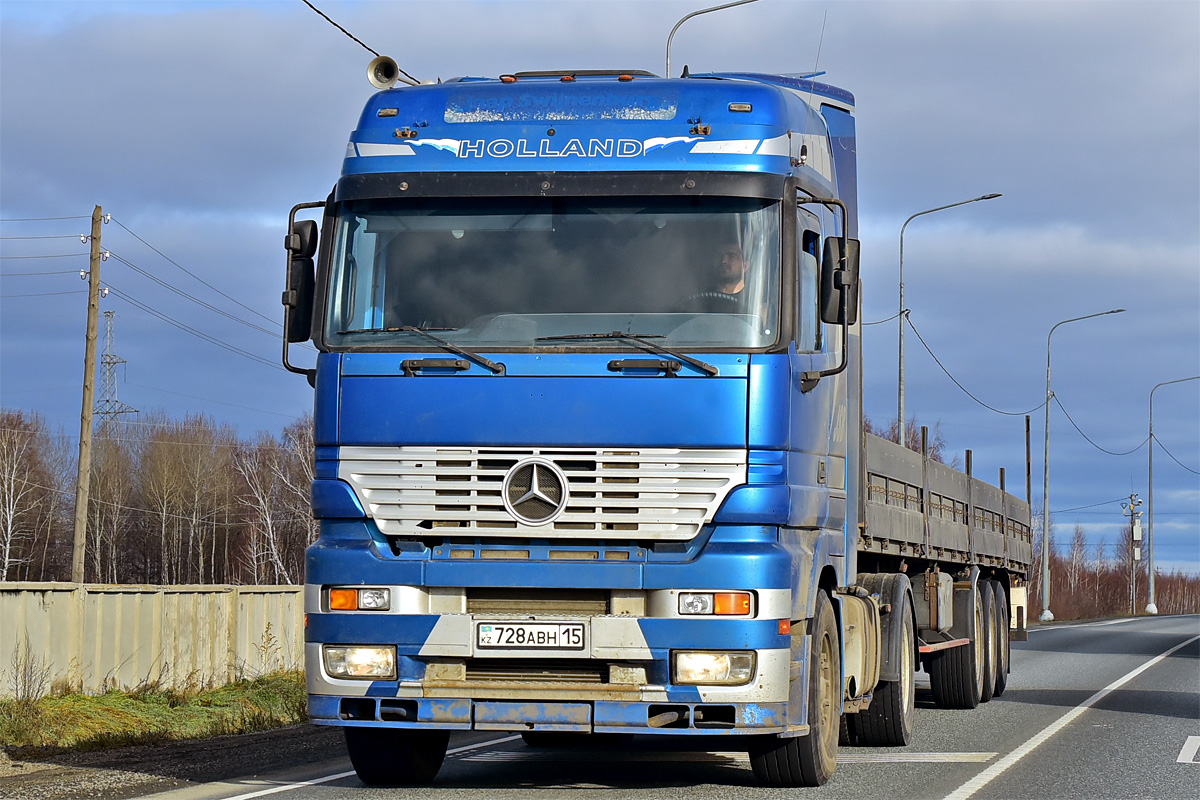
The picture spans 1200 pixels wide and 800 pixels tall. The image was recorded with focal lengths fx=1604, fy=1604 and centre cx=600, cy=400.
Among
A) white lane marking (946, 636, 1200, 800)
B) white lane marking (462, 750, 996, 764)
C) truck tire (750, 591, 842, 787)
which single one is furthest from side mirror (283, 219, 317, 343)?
white lane marking (946, 636, 1200, 800)

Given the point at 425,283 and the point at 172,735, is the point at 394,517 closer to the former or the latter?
the point at 425,283

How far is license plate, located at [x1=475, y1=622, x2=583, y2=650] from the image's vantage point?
776cm

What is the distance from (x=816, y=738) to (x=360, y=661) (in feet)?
8.34

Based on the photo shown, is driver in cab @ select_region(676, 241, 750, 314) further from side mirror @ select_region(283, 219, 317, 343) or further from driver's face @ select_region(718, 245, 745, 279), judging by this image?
side mirror @ select_region(283, 219, 317, 343)

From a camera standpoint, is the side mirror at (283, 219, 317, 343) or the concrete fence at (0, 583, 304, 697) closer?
the side mirror at (283, 219, 317, 343)

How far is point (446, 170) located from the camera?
8.37 meters

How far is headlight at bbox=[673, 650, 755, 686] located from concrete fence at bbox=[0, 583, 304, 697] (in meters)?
10.2

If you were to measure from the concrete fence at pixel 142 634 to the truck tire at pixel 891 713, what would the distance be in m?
8.14

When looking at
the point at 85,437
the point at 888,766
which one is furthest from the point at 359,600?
the point at 85,437

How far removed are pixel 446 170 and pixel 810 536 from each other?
2728 millimetres

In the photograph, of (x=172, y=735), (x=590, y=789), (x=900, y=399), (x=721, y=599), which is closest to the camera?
(x=721, y=599)

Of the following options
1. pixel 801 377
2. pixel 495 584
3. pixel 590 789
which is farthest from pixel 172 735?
pixel 801 377

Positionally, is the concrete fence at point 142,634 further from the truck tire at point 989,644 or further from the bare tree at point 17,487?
the bare tree at point 17,487

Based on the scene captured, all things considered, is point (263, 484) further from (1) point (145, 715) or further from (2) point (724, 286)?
(2) point (724, 286)
